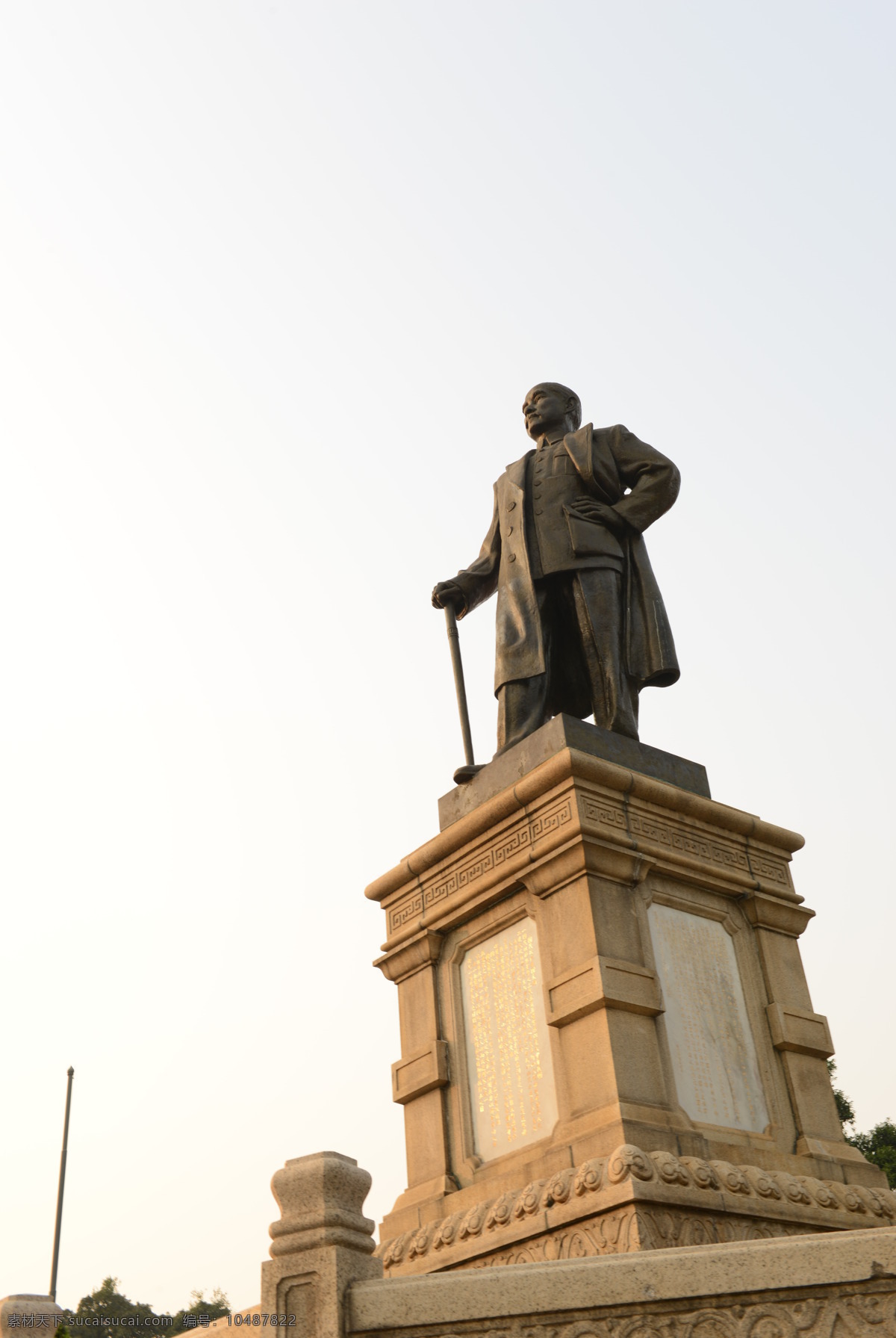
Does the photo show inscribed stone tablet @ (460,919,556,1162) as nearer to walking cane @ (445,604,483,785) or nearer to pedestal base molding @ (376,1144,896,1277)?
pedestal base molding @ (376,1144,896,1277)

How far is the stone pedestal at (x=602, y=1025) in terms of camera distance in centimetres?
666

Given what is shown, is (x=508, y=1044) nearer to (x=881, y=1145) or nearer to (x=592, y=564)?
(x=592, y=564)

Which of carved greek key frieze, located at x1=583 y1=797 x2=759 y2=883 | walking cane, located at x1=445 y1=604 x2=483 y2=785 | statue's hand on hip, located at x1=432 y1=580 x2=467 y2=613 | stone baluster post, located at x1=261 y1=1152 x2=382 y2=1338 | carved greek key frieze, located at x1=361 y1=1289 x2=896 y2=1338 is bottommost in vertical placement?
carved greek key frieze, located at x1=361 y1=1289 x2=896 y2=1338

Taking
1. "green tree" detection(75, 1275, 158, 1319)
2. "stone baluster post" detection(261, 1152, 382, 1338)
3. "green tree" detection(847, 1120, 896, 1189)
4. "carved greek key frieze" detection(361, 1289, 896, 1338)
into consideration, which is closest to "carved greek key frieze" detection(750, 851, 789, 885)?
"stone baluster post" detection(261, 1152, 382, 1338)

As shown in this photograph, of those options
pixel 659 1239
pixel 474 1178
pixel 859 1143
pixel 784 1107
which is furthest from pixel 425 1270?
pixel 859 1143

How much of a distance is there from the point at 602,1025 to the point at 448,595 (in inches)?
156

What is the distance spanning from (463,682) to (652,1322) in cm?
584

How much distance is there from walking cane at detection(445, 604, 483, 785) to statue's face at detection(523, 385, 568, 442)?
5.19ft

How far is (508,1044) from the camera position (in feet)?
25.4

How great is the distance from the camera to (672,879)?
317 inches

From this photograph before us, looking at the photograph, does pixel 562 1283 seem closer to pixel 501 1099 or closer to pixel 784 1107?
pixel 501 1099

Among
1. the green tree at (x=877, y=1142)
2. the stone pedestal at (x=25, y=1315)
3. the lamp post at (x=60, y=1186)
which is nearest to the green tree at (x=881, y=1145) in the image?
the green tree at (x=877, y=1142)

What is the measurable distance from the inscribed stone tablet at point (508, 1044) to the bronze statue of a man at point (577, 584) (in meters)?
1.54

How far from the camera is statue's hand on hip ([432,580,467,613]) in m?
9.97
